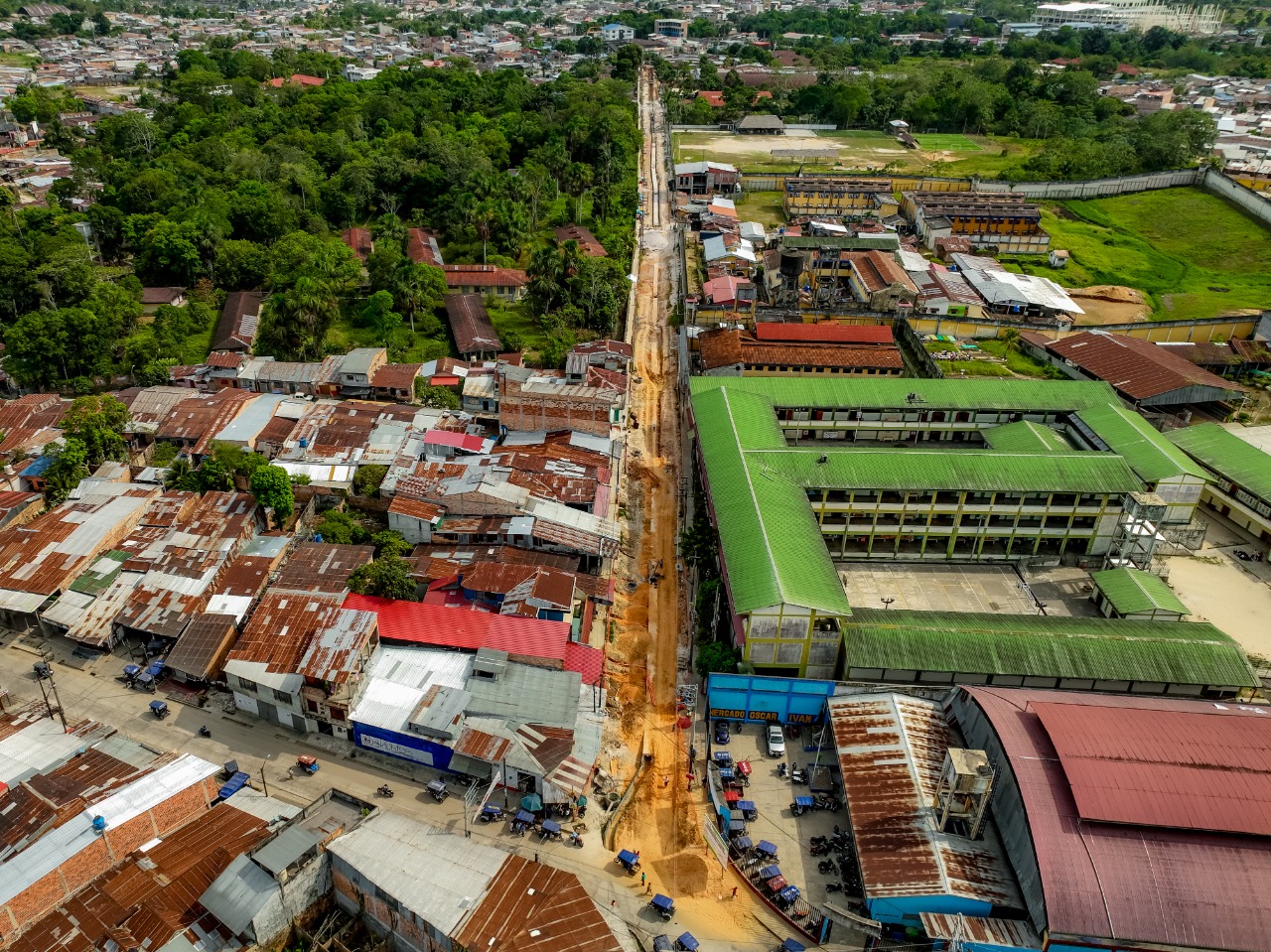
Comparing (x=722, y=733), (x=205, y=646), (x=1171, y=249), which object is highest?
(x=205, y=646)

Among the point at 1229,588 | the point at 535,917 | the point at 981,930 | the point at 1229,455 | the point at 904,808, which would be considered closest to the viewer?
the point at 535,917

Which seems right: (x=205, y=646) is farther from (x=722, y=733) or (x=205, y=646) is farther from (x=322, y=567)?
(x=722, y=733)

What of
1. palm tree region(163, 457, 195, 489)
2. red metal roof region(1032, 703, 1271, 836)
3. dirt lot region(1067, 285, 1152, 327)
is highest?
red metal roof region(1032, 703, 1271, 836)

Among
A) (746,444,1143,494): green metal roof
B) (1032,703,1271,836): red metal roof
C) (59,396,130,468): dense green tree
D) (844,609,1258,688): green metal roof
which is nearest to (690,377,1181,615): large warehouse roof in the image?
(746,444,1143,494): green metal roof

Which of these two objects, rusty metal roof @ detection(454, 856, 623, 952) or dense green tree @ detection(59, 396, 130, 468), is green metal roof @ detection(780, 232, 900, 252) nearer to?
dense green tree @ detection(59, 396, 130, 468)

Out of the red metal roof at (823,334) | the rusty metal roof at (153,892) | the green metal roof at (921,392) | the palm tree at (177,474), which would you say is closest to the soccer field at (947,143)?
the red metal roof at (823,334)

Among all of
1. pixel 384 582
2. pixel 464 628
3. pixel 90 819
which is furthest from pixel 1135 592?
pixel 90 819
